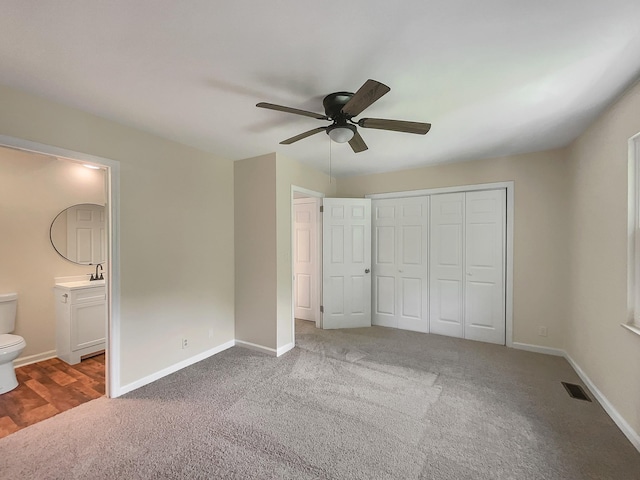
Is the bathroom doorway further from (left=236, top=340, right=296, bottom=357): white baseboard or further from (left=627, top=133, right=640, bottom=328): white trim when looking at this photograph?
(left=627, top=133, right=640, bottom=328): white trim

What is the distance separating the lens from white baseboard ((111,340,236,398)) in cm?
243

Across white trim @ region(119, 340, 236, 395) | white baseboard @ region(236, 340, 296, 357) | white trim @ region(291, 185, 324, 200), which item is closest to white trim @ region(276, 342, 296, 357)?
white baseboard @ region(236, 340, 296, 357)

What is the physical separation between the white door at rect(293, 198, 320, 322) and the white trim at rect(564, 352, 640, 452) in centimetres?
311

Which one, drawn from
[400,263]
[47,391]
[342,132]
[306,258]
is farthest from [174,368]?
[400,263]

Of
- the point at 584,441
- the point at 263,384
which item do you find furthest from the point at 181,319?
the point at 584,441

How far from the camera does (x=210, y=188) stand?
326cm

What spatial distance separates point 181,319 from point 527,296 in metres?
4.06

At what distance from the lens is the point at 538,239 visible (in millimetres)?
3326

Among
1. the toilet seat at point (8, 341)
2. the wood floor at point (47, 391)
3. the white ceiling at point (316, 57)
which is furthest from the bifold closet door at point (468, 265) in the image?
the toilet seat at point (8, 341)

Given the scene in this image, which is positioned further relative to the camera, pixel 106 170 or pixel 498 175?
pixel 498 175

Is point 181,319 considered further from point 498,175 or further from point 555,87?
point 498,175

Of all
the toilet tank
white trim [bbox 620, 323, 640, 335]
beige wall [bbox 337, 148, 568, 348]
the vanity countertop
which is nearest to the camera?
white trim [bbox 620, 323, 640, 335]

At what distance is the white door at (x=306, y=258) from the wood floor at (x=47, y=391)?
261cm

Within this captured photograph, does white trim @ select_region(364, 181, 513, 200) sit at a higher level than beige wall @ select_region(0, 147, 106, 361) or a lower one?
higher
